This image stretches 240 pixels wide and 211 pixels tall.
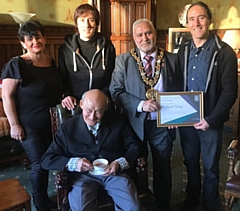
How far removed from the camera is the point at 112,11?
13.8ft

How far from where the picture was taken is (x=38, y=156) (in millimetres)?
2074

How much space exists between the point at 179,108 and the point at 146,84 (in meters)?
0.26

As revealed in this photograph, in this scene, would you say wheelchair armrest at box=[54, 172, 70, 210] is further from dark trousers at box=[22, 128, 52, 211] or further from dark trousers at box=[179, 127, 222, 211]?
dark trousers at box=[179, 127, 222, 211]

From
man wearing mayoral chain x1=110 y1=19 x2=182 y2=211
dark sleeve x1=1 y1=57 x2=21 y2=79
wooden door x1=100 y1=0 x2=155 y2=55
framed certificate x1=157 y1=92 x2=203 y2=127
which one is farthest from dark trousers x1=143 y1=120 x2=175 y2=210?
wooden door x1=100 y1=0 x2=155 y2=55

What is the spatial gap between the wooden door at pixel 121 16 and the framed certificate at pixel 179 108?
257 cm

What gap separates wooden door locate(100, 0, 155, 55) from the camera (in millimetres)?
4184

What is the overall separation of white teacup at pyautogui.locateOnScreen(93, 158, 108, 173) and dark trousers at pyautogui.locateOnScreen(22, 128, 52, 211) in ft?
1.66

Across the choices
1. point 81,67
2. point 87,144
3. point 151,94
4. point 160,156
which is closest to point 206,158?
point 160,156

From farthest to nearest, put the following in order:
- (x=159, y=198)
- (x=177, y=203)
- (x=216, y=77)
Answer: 1. (x=177, y=203)
2. (x=159, y=198)
3. (x=216, y=77)

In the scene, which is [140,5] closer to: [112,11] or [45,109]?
[112,11]

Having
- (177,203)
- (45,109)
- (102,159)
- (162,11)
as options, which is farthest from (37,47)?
(162,11)

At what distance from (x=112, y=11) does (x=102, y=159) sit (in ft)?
9.54

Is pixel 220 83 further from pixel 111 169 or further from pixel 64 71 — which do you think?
pixel 64 71

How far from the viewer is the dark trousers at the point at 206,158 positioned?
1.97 metres
